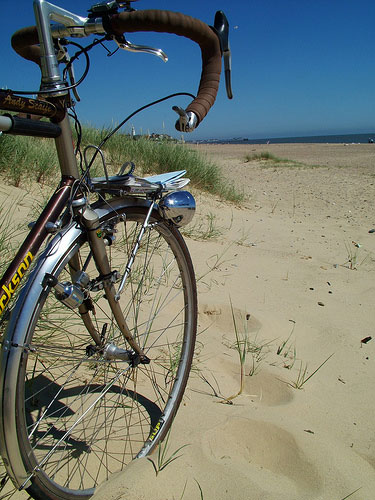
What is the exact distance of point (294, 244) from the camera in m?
4.73

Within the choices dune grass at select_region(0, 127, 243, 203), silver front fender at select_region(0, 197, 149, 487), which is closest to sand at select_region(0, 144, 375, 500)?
silver front fender at select_region(0, 197, 149, 487)

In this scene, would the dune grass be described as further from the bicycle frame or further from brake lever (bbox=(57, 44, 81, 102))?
the bicycle frame

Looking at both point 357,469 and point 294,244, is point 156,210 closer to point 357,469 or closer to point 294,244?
point 357,469

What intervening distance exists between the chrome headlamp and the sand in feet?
2.66

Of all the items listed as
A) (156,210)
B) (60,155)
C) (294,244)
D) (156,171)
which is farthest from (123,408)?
(156,171)

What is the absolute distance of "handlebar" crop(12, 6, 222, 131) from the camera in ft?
3.47

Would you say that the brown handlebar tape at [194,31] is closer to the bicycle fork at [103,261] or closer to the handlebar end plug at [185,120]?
the handlebar end plug at [185,120]

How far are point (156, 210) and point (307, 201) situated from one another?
21.2 feet

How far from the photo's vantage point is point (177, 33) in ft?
3.61

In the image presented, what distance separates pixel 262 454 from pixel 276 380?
56 cm

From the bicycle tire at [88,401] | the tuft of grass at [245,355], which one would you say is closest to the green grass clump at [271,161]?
the tuft of grass at [245,355]

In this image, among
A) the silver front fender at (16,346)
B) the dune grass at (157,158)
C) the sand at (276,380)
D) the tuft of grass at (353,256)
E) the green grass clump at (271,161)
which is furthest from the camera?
the green grass clump at (271,161)

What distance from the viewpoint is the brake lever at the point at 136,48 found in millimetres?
1130

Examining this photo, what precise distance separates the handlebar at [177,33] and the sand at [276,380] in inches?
44.3
